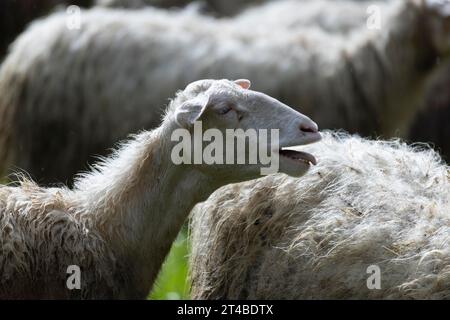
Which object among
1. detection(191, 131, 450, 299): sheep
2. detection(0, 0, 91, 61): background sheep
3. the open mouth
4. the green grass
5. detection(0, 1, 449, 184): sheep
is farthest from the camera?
detection(0, 0, 91, 61): background sheep

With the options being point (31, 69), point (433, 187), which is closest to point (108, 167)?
point (433, 187)

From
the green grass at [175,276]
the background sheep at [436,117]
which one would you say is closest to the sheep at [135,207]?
the green grass at [175,276]

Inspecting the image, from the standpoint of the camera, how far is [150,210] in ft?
16.5

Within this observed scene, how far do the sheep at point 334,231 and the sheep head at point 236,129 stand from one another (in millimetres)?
254

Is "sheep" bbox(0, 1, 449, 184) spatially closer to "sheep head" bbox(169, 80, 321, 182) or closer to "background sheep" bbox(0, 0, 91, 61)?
"background sheep" bbox(0, 0, 91, 61)

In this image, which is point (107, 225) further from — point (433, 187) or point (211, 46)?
point (211, 46)

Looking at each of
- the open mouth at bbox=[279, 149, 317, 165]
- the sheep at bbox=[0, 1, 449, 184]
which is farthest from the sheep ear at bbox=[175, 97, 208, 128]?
the sheep at bbox=[0, 1, 449, 184]

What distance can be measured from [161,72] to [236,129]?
11.6ft

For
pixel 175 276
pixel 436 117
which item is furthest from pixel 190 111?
pixel 436 117

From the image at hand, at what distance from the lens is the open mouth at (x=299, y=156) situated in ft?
15.8

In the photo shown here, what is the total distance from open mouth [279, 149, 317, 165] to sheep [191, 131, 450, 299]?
0.86ft

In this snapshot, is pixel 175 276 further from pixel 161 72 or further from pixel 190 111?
pixel 190 111
